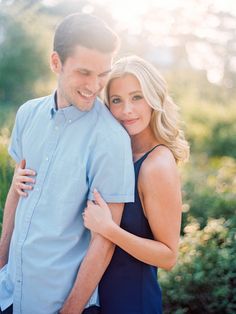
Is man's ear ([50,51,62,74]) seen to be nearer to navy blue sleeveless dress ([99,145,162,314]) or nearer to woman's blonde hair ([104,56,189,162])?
woman's blonde hair ([104,56,189,162])

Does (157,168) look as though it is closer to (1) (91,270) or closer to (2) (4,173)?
(1) (91,270)

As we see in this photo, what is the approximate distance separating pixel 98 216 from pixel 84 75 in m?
0.63

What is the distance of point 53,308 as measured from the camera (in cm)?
274

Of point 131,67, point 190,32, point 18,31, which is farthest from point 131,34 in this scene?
point 131,67

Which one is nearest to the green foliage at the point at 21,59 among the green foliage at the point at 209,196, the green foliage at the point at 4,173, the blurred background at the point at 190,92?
the blurred background at the point at 190,92

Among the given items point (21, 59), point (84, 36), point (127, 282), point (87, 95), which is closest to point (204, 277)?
point (127, 282)

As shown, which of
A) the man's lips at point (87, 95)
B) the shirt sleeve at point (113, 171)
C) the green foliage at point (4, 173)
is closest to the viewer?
the shirt sleeve at point (113, 171)

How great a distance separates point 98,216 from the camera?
2.62 metres

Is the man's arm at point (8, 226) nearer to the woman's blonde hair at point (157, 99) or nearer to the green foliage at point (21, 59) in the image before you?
the woman's blonde hair at point (157, 99)

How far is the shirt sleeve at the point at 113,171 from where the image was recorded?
2.61 meters

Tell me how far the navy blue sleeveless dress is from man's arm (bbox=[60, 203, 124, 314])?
122 millimetres

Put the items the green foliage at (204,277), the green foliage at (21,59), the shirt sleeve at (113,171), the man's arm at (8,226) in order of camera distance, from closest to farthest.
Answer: the shirt sleeve at (113,171), the man's arm at (8,226), the green foliage at (204,277), the green foliage at (21,59)

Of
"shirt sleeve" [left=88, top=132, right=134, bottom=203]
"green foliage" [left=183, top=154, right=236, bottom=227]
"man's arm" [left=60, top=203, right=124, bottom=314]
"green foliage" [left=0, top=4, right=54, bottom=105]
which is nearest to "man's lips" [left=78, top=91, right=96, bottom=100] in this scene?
"shirt sleeve" [left=88, top=132, right=134, bottom=203]

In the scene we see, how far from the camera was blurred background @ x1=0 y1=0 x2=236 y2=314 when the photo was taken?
4.33 m
